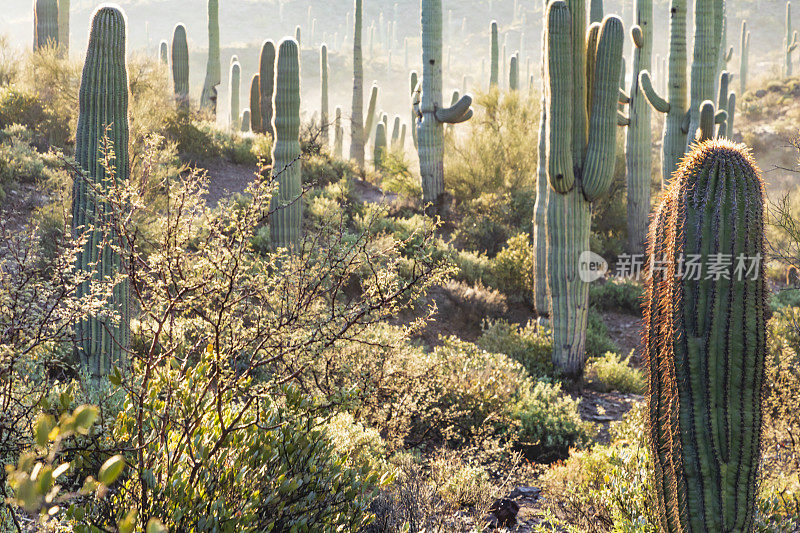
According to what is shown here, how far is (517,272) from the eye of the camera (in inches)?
433

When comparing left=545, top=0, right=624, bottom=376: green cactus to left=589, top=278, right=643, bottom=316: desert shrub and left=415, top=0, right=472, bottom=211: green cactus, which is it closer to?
left=589, top=278, right=643, bottom=316: desert shrub

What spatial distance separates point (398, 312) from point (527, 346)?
16.4ft

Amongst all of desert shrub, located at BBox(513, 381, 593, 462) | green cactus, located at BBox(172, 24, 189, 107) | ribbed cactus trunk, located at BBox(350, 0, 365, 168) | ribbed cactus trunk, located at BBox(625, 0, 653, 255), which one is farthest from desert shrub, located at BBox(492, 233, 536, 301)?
green cactus, located at BBox(172, 24, 189, 107)

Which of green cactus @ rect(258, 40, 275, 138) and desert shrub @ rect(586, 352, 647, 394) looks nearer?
desert shrub @ rect(586, 352, 647, 394)

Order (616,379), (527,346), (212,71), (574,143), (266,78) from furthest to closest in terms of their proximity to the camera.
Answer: (212,71) → (266,78) → (527,346) → (616,379) → (574,143)

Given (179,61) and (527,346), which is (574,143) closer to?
(527,346)

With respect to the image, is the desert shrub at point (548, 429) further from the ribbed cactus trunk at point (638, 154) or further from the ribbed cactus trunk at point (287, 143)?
the ribbed cactus trunk at point (638, 154)

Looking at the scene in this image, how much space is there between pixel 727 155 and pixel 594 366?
547 centimetres

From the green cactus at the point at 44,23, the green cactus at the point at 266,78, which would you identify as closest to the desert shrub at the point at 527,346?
the green cactus at the point at 266,78

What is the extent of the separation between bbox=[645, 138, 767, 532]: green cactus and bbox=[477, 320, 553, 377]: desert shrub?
4715mm

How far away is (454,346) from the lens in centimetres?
754

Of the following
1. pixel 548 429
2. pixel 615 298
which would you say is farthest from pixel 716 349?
pixel 615 298

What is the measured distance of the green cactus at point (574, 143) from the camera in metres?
7.69

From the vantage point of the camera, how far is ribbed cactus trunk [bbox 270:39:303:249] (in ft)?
29.7
